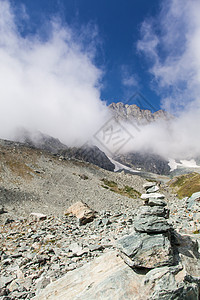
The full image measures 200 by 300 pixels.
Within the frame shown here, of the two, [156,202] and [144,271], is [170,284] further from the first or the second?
[156,202]

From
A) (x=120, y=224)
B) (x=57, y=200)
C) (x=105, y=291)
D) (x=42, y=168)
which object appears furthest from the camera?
(x=42, y=168)

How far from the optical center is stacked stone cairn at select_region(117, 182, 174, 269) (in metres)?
7.97

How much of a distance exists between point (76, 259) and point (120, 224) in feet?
22.7

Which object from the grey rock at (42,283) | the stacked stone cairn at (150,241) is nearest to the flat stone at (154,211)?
the stacked stone cairn at (150,241)

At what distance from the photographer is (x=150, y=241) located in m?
8.80

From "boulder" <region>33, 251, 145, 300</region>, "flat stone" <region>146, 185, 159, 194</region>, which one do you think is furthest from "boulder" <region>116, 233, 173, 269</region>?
"flat stone" <region>146, 185, 159, 194</region>

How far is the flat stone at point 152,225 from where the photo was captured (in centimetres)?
919

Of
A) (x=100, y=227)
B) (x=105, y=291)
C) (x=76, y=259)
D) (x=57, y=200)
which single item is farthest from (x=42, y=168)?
(x=105, y=291)

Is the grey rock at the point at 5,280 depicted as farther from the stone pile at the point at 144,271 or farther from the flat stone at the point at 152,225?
the flat stone at the point at 152,225

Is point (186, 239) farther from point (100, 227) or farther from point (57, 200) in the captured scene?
point (57, 200)

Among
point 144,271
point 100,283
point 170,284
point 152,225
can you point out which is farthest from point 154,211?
point 100,283

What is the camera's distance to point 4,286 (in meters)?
9.45

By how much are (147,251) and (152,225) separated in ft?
4.70

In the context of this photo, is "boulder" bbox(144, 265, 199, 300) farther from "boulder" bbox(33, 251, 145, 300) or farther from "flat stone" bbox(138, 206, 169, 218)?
"flat stone" bbox(138, 206, 169, 218)
